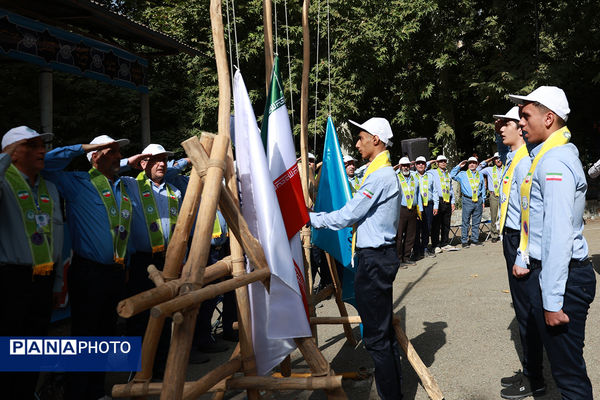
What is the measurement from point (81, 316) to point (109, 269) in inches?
15.9

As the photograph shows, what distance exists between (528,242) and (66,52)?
7.97 meters

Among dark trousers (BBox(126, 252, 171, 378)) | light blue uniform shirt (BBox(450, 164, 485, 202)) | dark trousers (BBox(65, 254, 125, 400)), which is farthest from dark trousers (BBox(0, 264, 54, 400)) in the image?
light blue uniform shirt (BBox(450, 164, 485, 202))

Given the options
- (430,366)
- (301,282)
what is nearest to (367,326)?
(301,282)

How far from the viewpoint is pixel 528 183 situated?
11.5ft

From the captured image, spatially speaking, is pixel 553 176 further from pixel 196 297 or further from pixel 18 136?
pixel 18 136

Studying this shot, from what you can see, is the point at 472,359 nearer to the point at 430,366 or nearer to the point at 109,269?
the point at 430,366

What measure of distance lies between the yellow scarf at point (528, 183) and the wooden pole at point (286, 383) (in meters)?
1.63

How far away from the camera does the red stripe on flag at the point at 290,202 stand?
3.36m

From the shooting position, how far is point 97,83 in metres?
15.0

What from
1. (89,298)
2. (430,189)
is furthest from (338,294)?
(430,189)

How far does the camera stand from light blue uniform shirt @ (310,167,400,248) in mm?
3832

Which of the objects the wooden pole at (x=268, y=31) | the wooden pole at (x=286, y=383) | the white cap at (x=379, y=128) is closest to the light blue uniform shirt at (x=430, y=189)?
the white cap at (x=379, y=128)

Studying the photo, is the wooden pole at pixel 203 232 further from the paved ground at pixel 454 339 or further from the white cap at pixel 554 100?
the paved ground at pixel 454 339

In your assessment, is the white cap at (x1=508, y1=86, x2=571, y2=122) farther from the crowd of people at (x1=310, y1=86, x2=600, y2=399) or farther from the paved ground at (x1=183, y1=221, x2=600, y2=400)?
the paved ground at (x1=183, y1=221, x2=600, y2=400)
